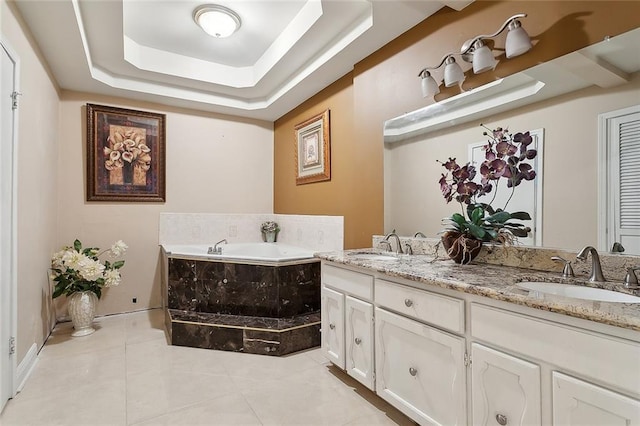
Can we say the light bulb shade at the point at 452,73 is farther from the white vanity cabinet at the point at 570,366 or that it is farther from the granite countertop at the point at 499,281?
the white vanity cabinet at the point at 570,366

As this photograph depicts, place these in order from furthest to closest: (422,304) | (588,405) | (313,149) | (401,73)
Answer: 1. (313,149)
2. (401,73)
3. (422,304)
4. (588,405)

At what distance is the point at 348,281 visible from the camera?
6.75ft

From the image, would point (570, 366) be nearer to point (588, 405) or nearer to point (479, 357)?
point (588, 405)

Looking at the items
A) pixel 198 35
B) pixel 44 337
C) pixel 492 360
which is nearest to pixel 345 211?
pixel 492 360

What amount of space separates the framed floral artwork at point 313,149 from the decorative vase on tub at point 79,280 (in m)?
2.21

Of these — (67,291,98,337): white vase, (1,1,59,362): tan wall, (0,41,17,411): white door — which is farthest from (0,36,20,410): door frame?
(67,291,98,337): white vase

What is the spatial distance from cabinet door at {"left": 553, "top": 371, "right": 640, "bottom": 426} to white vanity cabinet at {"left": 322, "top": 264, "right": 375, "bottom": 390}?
37.6 inches

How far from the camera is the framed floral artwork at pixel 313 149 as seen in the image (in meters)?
3.35

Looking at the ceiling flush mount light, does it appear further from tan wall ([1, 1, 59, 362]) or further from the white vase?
the white vase

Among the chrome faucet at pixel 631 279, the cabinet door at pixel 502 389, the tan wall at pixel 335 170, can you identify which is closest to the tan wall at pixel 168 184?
the tan wall at pixel 335 170

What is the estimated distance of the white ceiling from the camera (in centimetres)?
220

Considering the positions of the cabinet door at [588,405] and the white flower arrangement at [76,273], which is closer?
the cabinet door at [588,405]

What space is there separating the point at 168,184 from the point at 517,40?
11.9ft

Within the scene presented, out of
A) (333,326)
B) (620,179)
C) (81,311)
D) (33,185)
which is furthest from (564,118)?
(81,311)
